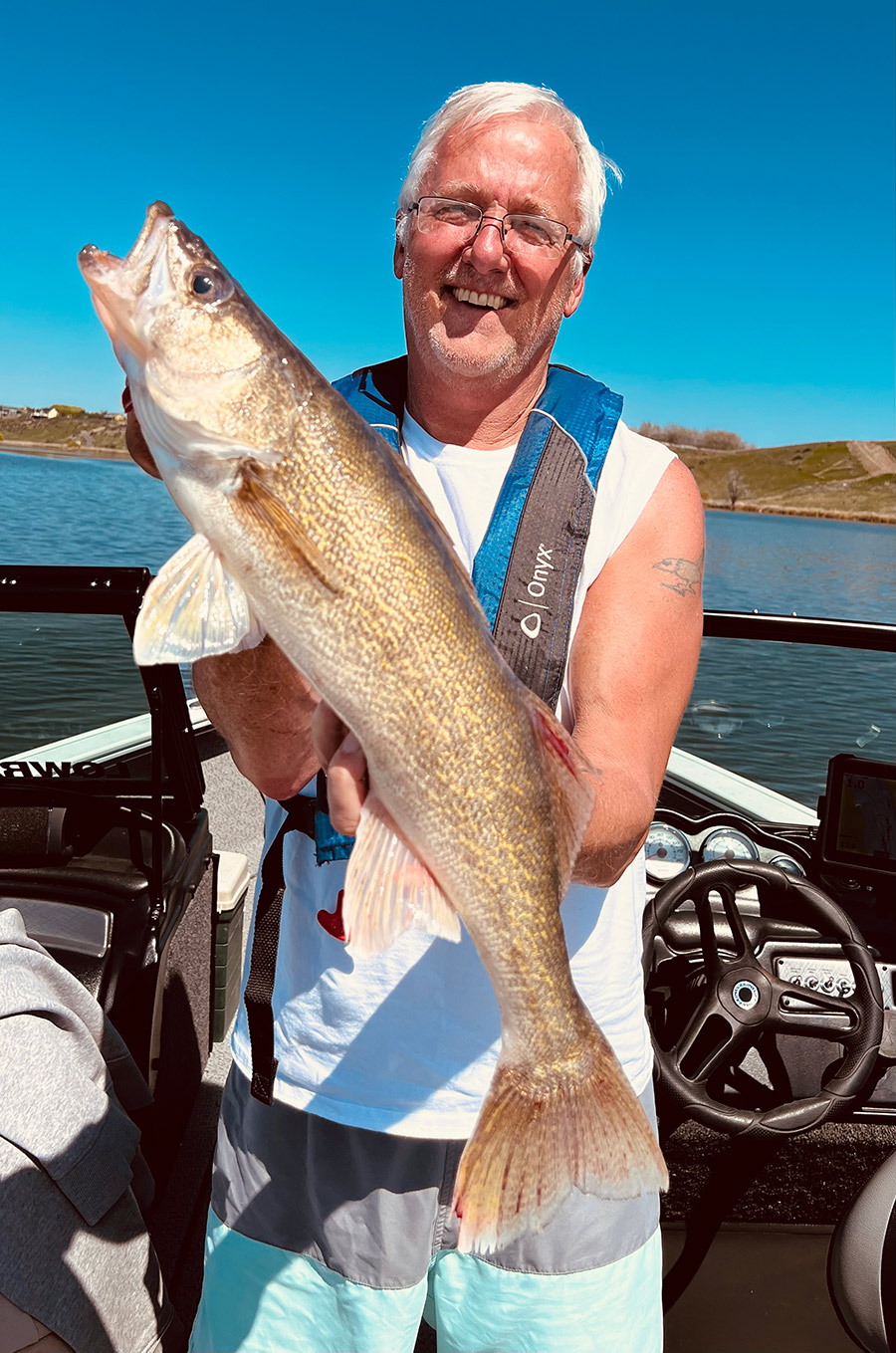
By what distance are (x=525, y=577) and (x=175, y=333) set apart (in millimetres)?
978

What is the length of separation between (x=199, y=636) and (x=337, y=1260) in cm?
162

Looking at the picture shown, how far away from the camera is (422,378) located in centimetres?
251

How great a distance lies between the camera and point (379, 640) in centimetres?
162

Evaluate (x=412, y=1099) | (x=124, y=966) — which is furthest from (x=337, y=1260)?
(x=124, y=966)

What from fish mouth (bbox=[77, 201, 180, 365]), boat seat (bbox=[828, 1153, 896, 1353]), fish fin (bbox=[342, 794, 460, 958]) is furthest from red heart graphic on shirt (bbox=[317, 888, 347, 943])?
boat seat (bbox=[828, 1153, 896, 1353])

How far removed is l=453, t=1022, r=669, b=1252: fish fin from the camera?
1.79 meters

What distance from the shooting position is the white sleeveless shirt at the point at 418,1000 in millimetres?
2289

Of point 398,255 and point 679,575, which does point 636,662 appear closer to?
point 679,575

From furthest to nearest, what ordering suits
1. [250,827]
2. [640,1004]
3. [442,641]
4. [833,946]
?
[250,827], [833,946], [640,1004], [442,641]

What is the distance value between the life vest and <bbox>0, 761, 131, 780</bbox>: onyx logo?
6.63 feet

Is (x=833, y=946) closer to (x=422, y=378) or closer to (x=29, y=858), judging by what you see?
(x=422, y=378)

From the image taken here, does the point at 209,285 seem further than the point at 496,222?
No

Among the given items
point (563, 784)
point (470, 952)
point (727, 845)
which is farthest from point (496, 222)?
→ point (727, 845)

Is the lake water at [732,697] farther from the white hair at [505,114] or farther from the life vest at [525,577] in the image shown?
the white hair at [505,114]
